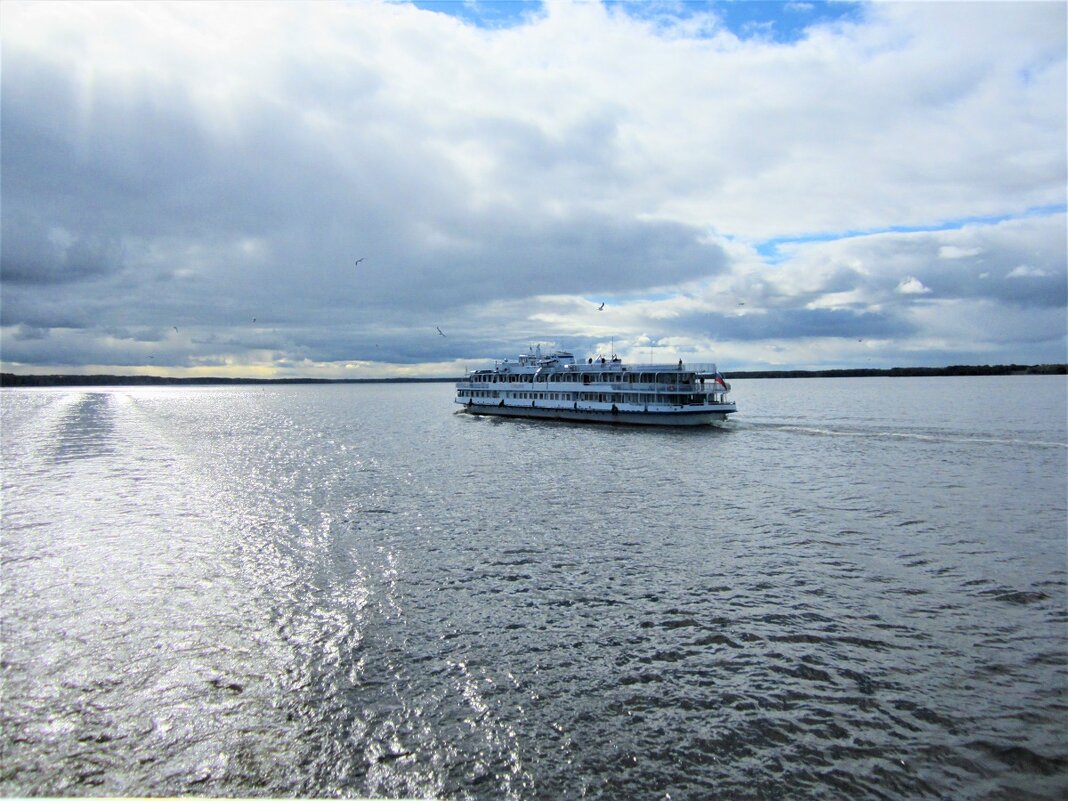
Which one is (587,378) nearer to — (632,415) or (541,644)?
(632,415)

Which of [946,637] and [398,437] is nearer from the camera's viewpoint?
[946,637]

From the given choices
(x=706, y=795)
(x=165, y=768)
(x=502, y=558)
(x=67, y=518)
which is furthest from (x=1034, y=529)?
(x=67, y=518)

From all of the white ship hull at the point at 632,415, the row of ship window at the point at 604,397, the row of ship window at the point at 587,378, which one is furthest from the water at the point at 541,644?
the row of ship window at the point at 587,378

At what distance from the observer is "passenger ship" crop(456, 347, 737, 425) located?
84.2m

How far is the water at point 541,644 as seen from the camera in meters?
11.6

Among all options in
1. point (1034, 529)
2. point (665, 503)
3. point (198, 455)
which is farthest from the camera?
point (198, 455)

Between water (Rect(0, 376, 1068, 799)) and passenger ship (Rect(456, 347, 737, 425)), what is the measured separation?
150 ft

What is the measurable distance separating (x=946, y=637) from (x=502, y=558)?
1442 centimetres

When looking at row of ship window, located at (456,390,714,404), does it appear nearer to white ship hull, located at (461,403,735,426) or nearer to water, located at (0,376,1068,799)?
white ship hull, located at (461,403,735,426)

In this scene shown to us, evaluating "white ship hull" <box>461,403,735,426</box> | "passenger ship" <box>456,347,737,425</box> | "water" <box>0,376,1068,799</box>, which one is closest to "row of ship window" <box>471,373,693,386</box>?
"passenger ship" <box>456,347,737,425</box>

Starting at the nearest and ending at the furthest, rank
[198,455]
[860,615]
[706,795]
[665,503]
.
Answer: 1. [706,795]
2. [860,615]
3. [665,503]
4. [198,455]

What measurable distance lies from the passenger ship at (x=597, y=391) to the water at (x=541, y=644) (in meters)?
45.8

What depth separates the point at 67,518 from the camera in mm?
32469

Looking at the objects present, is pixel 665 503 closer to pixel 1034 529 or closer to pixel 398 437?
pixel 1034 529
